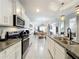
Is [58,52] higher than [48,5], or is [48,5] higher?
[48,5]

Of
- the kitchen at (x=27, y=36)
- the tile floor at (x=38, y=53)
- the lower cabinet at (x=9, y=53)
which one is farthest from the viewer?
the tile floor at (x=38, y=53)

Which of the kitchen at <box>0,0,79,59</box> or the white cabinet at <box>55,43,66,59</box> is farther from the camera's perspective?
the kitchen at <box>0,0,79,59</box>

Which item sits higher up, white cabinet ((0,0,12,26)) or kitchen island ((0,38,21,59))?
white cabinet ((0,0,12,26))

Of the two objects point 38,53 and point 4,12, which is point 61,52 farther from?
point 38,53

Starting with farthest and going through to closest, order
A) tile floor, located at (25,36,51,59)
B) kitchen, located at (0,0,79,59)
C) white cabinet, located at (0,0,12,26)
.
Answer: tile floor, located at (25,36,51,59) → white cabinet, located at (0,0,12,26) → kitchen, located at (0,0,79,59)

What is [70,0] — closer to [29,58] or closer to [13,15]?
[13,15]

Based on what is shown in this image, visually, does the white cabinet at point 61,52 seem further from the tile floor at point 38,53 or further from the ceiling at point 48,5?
the ceiling at point 48,5

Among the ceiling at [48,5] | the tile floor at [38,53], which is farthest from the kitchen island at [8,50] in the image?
the ceiling at [48,5]

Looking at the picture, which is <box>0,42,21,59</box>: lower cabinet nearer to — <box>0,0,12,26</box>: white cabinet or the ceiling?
<box>0,0,12,26</box>: white cabinet

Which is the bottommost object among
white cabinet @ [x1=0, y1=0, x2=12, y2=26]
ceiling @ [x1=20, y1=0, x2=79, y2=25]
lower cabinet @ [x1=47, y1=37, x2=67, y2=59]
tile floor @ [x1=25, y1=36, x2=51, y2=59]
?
tile floor @ [x1=25, y1=36, x2=51, y2=59]

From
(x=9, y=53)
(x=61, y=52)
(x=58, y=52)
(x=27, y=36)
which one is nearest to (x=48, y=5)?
(x=27, y=36)

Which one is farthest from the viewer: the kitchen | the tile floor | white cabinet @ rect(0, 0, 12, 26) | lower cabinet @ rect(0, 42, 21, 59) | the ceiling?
the ceiling

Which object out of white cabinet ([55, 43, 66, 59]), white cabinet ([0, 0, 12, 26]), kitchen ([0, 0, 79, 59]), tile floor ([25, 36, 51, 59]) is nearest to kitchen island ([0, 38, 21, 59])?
kitchen ([0, 0, 79, 59])

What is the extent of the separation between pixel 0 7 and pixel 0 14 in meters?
0.17
